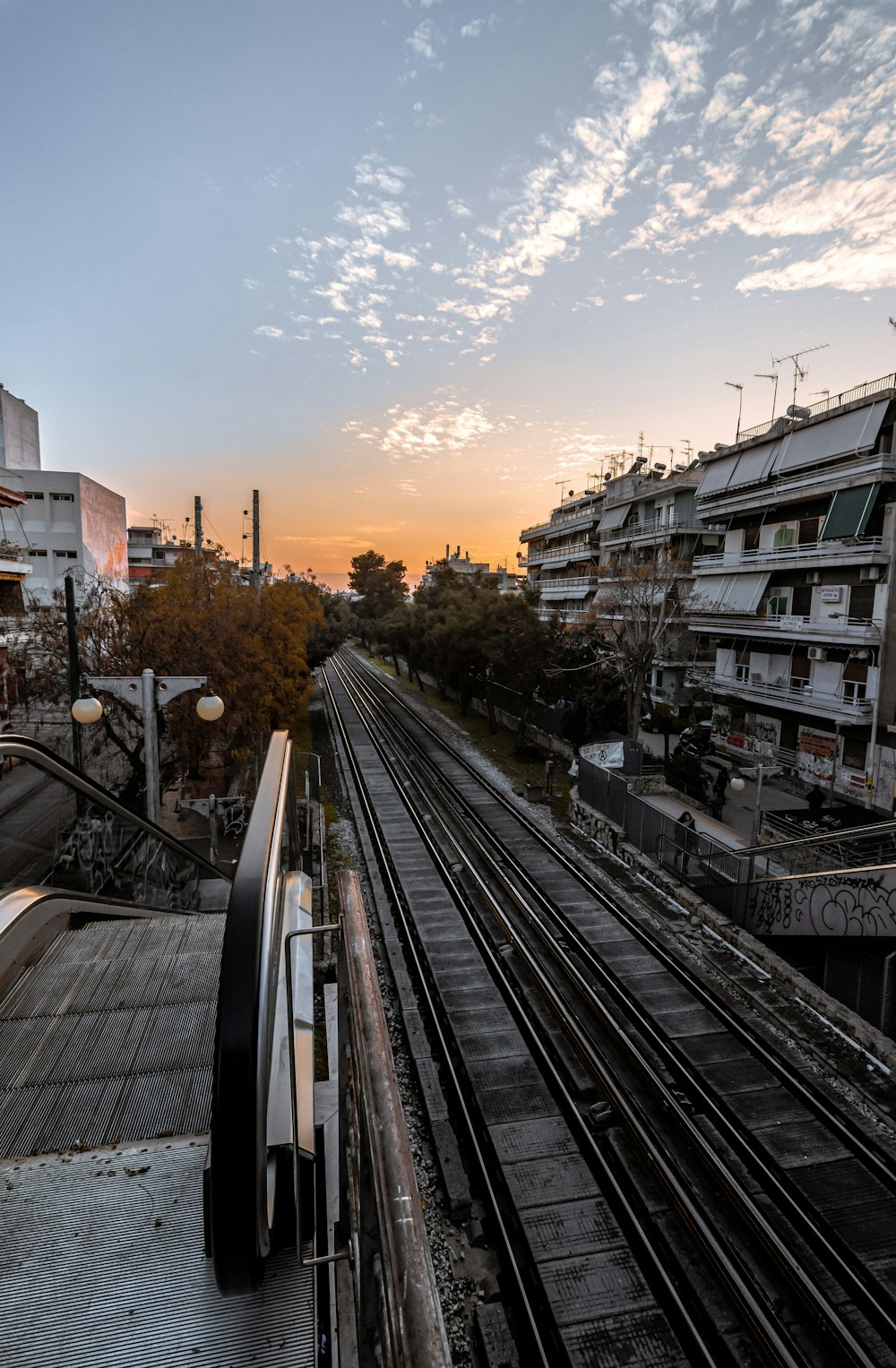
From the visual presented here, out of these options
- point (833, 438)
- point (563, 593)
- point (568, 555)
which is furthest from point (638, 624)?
point (568, 555)

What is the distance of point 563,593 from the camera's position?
44875mm

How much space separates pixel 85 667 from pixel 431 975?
10790 mm

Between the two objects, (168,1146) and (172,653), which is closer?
(168,1146)

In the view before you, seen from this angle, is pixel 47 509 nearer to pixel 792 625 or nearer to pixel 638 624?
pixel 638 624

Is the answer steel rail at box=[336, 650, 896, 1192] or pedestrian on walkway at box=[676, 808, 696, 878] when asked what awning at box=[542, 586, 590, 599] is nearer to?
steel rail at box=[336, 650, 896, 1192]

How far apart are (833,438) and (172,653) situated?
69.1ft

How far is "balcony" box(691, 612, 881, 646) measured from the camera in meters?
20.5

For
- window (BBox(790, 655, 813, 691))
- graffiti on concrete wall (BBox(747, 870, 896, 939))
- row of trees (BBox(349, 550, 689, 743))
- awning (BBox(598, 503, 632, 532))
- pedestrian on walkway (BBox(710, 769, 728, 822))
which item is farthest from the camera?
awning (BBox(598, 503, 632, 532))

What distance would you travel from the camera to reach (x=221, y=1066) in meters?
1.59

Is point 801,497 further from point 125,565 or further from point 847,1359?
point 125,565

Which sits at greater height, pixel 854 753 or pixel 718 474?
pixel 718 474

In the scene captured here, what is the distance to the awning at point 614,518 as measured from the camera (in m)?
38.3

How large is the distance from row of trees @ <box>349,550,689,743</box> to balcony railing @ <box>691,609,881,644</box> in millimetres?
1484

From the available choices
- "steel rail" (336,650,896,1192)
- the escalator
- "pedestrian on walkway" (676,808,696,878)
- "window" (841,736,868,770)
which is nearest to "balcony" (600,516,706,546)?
"window" (841,736,868,770)
